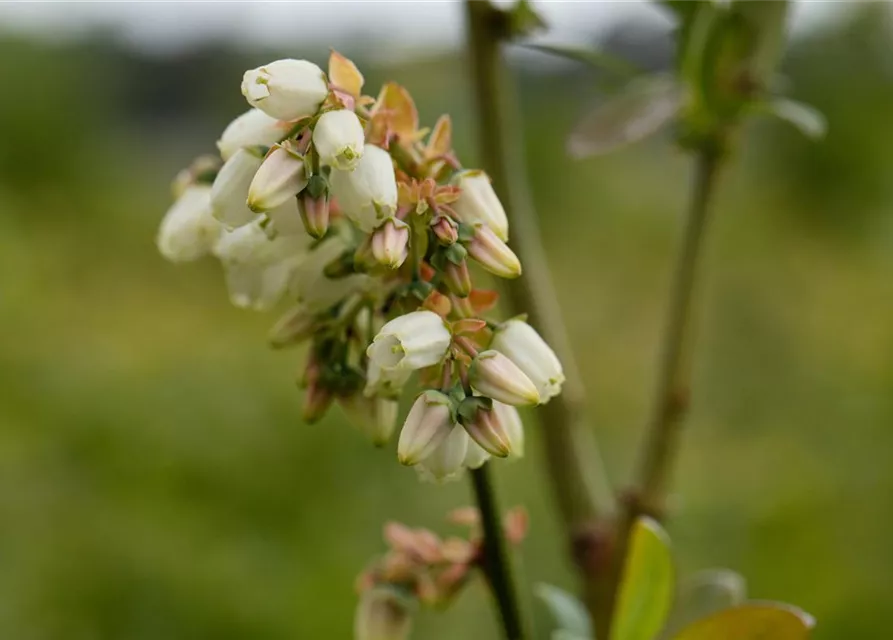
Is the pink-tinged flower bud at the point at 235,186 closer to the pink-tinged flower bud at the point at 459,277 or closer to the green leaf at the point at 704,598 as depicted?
the pink-tinged flower bud at the point at 459,277

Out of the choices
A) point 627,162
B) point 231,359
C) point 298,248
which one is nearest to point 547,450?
point 298,248

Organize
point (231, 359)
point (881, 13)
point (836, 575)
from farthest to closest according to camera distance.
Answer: point (881, 13) < point (231, 359) < point (836, 575)

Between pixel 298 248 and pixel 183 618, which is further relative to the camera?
pixel 183 618

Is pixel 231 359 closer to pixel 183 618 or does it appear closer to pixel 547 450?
pixel 183 618

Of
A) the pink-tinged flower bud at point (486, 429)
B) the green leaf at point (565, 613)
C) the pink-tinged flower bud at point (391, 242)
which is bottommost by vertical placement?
the green leaf at point (565, 613)

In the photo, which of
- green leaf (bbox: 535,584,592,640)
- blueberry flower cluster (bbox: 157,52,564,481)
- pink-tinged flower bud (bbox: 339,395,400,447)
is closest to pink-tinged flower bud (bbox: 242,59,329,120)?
blueberry flower cluster (bbox: 157,52,564,481)

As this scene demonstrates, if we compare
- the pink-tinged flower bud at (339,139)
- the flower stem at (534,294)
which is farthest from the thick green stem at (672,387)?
the pink-tinged flower bud at (339,139)

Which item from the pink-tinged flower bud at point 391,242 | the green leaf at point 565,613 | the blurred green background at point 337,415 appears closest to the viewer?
the pink-tinged flower bud at point 391,242
